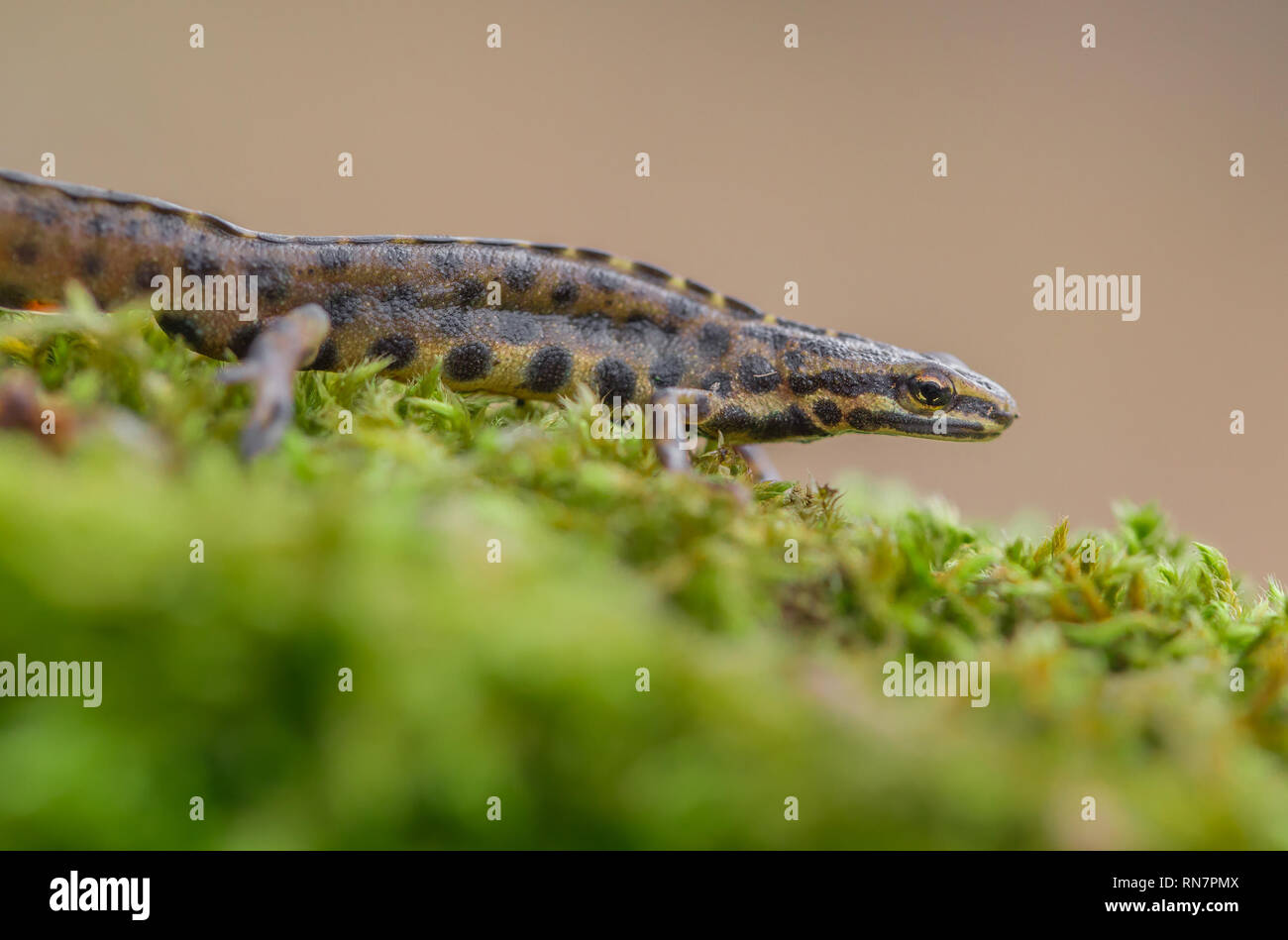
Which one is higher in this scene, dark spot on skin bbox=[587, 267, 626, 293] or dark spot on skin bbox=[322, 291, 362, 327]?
dark spot on skin bbox=[587, 267, 626, 293]

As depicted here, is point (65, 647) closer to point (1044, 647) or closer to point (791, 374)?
point (1044, 647)

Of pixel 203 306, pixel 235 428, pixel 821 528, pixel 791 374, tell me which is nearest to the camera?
pixel 235 428

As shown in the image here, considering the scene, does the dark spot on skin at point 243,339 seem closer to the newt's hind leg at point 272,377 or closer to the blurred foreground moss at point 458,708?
the newt's hind leg at point 272,377

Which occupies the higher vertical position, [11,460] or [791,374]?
[791,374]

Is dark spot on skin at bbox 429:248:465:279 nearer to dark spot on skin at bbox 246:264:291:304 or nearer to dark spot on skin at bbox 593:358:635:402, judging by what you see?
dark spot on skin at bbox 246:264:291:304

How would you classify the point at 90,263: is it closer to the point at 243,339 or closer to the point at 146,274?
the point at 146,274

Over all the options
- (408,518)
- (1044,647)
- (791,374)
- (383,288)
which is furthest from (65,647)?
(791,374)

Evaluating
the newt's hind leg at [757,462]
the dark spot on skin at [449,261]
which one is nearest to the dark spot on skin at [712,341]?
the newt's hind leg at [757,462]

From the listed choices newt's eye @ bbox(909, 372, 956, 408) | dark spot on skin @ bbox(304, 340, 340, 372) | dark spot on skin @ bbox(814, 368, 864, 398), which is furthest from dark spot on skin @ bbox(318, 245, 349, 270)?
newt's eye @ bbox(909, 372, 956, 408)
